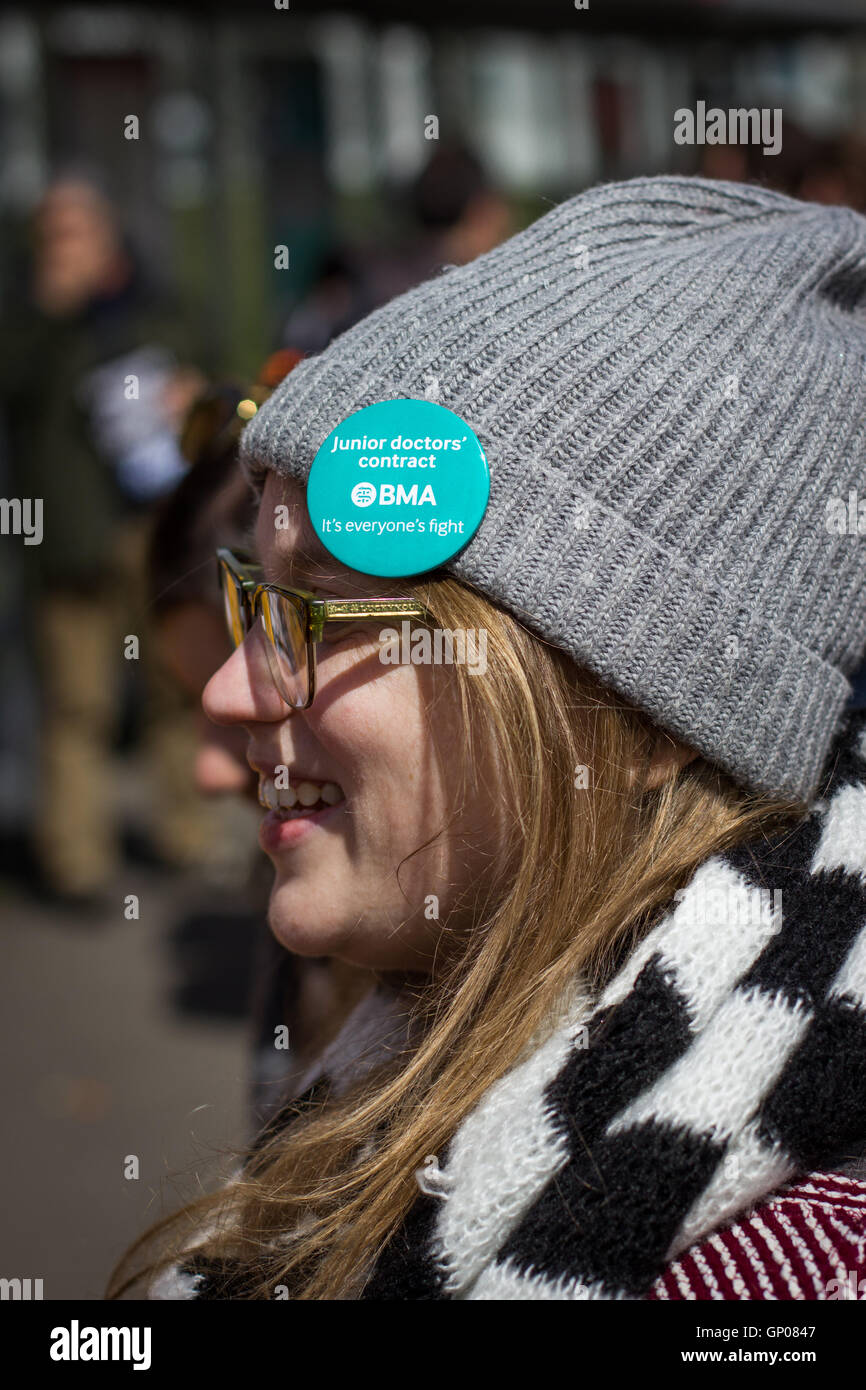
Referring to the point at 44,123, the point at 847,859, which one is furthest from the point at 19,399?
the point at 847,859

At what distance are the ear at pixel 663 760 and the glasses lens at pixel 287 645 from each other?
0.40 m

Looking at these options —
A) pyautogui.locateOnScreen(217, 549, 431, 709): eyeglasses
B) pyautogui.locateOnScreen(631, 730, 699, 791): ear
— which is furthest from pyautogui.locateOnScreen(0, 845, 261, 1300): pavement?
pyautogui.locateOnScreen(631, 730, 699, 791): ear

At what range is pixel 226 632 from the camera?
2340 mm

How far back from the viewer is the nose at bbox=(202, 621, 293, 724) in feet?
5.04

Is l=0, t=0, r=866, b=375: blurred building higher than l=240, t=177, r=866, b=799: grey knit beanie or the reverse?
higher

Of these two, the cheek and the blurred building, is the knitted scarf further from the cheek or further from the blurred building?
the blurred building

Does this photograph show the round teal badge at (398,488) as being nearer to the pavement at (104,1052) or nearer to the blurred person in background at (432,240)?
the pavement at (104,1052)

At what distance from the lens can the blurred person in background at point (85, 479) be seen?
492cm

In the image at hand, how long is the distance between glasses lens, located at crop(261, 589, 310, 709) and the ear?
15.9 inches

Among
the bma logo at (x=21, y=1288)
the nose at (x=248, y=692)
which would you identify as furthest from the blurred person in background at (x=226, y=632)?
the bma logo at (x=21, y=1288)

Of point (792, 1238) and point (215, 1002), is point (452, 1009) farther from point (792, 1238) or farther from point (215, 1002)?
point (215, 1002)

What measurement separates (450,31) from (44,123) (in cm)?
243

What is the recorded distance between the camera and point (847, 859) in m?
1.37
